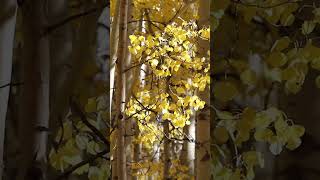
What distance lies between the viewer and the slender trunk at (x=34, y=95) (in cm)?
113

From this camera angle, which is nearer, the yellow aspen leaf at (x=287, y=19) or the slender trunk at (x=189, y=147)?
the yellow aspen leaf at (x=287, y=19)

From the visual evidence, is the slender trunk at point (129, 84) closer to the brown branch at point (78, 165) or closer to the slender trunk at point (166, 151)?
the slender trunk at point (166, 151)

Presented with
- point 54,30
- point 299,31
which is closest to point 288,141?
point 299,31

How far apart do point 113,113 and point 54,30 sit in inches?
15.6

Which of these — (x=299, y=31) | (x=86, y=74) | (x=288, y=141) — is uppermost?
(x=299, y=31)

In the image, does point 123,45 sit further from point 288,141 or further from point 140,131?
point 288,141

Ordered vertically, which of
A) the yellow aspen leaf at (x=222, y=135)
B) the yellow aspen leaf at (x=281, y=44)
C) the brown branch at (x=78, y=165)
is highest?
the yellow aspen leaf at (x=281, y=44)

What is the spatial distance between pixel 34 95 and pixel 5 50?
0.13 meters

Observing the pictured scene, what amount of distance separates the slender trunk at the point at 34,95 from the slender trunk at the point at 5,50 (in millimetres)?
31

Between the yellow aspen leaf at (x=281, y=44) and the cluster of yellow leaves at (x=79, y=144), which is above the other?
the yellow aspen leaf at (x=281, y=44)

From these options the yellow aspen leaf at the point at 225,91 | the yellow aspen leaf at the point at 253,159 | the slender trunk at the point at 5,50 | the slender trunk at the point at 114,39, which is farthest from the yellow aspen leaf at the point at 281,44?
the slender trunk at the point at 5,50

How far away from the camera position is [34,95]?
1.14 meters

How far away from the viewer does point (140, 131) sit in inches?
58.9

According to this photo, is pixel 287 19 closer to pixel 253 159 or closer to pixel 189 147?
pixel 253 159
